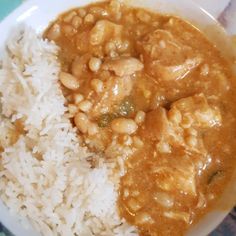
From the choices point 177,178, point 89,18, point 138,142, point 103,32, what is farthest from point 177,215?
point 89,18

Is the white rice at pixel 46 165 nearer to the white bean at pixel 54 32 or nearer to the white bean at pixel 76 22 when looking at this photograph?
Answer: the white bean at pixel 54 32

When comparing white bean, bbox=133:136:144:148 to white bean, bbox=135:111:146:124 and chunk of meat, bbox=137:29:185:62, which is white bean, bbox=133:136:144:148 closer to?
white bean, bbox=135:111:146:124

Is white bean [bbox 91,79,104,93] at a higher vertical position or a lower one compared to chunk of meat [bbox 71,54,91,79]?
higher

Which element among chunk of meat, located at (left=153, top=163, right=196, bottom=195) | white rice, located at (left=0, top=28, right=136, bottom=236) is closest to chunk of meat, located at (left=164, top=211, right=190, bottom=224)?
A: chunk of meat, located at (left=153, top=163, right=196, bottom=195)

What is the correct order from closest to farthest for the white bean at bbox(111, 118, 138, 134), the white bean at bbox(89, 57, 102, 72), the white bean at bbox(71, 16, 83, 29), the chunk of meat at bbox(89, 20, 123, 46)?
the white bean at bbox(111, 118, 138, 134), the white bean at bbox(89, 57, 102, 72), the chunk of meat at bbox(89, 20, 123, 46), the white bean at bbox(71, 16, 83, 29)

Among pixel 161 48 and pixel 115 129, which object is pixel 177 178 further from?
pixel 161 48

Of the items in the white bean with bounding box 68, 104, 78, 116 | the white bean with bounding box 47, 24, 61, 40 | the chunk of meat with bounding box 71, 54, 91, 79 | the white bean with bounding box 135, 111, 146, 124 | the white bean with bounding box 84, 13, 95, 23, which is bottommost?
the white bean with bounding box 68, 104, 78, 116
